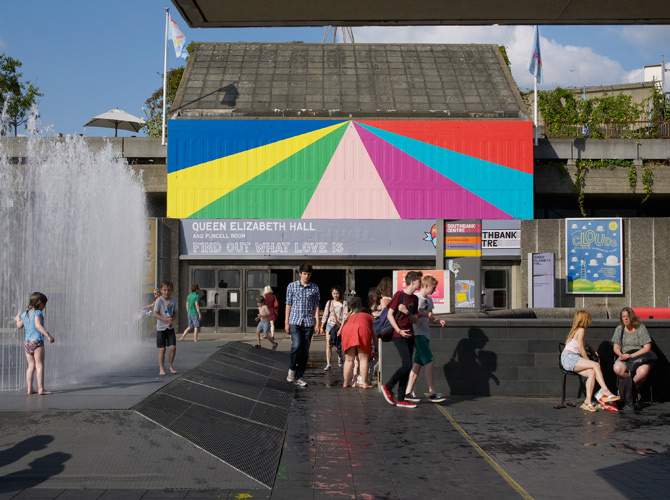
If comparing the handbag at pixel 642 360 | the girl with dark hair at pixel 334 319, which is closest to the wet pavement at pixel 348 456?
the handbag at pixel 642 360

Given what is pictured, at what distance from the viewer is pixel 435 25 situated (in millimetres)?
3973

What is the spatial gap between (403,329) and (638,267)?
57.9 ft

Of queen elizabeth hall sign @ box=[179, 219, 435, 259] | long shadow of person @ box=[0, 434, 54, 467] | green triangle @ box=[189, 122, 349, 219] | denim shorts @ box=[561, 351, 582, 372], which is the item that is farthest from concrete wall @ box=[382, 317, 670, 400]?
green triangle @ box=[189, 122, 349, 219]

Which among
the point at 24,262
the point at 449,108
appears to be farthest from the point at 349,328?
the point at 449,108

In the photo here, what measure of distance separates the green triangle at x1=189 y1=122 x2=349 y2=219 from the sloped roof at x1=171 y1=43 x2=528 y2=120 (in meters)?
2.14

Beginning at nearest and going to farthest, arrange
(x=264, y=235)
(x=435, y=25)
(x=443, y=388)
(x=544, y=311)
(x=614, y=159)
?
(x=435, y=25) → (x=443, y=388) → (x=544, y=311) → (x=264, y=235) → (x=614, y=159)

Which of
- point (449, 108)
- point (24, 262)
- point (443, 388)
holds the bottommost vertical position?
point (443, 388)

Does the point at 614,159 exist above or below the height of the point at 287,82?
below

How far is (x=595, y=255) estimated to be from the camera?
81.6ft

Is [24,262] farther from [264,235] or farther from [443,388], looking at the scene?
[264,235]

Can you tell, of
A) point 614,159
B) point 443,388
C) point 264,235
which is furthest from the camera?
point 614,159

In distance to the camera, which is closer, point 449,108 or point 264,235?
point 264,235

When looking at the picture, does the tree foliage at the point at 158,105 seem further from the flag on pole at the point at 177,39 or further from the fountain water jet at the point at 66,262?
the fountain water jet at the point at 66,262

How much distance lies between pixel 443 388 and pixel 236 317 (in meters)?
15.4
